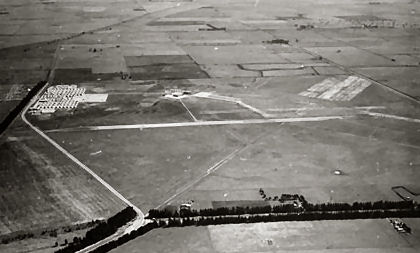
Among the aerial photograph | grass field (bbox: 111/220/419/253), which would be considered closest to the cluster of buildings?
the aerial photograph

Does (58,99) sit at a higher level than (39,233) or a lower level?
lower

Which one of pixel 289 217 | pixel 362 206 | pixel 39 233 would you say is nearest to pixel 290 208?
pixel 289 217

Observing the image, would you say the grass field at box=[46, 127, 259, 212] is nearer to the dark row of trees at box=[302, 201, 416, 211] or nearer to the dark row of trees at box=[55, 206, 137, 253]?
the dark row of trees at box=[55, 206, 137, 253]

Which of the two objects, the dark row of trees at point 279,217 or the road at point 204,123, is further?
the road at point 204,123

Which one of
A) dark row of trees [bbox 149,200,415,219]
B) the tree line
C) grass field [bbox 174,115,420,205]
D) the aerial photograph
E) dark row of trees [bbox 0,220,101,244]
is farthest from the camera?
grass field [bbox 174,115,420,205]

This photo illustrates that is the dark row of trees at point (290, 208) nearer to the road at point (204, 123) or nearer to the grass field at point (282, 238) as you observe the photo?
the grass field at point (282, 238)

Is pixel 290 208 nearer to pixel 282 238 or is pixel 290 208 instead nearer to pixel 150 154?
pixel 282 238

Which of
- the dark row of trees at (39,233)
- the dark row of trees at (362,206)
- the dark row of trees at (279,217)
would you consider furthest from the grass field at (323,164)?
the dark row of trees at (39,233)
